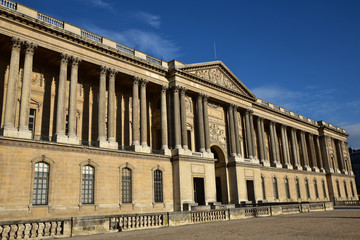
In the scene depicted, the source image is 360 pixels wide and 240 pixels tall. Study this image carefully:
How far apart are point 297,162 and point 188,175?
2771 cm

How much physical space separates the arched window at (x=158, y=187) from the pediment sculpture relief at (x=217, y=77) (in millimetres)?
12112

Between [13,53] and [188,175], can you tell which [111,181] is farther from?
[13,53]

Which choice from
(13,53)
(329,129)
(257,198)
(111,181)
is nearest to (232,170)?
(257,198)

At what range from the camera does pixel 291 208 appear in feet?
90.5

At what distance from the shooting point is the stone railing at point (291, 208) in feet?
87.8

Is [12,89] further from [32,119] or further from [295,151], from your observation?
[295,151]

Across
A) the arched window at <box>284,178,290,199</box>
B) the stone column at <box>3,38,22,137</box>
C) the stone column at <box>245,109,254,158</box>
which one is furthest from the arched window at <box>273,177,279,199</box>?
the stone column at <box>3,38,22,137</box>

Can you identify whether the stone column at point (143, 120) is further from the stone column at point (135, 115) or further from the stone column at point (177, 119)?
the stone column at point (177, 119)

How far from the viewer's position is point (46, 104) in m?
26.4

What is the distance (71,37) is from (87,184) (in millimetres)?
11923

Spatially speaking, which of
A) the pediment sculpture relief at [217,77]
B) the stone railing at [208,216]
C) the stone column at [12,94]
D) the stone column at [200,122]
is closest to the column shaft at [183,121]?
the stone column at [200,122]

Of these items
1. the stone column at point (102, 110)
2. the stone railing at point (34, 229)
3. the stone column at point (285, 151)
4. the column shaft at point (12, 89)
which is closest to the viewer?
the stone railing at point (34, 229)

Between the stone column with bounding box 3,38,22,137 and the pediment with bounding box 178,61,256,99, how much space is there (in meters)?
15.5

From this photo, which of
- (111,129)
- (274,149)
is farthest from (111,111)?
(274,149)
